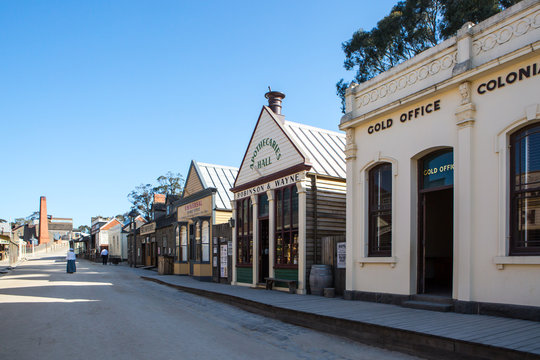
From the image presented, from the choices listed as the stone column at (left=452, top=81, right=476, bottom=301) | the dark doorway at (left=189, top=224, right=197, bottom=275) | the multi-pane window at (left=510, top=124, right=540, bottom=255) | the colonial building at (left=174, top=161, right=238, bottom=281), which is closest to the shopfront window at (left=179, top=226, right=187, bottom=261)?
the colonial building at (left=174, top=161, right=238, bottom=281)

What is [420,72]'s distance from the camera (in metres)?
10.0

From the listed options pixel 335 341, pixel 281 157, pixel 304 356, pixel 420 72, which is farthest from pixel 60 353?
pixel 281 157

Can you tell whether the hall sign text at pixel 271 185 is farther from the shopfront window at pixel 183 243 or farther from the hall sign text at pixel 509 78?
the shopfront window at pixel 183 243

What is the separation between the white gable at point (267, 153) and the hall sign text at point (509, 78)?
6.58 m

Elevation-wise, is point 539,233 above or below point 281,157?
A: below

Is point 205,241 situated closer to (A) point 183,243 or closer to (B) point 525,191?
(A) point 183,243

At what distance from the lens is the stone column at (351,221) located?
11.5 meters

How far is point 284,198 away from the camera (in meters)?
15.3

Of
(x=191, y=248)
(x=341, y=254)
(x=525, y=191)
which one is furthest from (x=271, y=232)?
(x=191, y=248)

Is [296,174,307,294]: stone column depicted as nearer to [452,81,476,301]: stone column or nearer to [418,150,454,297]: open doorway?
[418,150,454,297]: open doorway

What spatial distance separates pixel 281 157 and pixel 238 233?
436 centimetres

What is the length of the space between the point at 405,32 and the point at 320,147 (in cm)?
1097

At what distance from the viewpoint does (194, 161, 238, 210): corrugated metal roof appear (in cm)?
2270

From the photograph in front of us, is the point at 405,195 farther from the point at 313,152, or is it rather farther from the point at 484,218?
the point at 313,152
